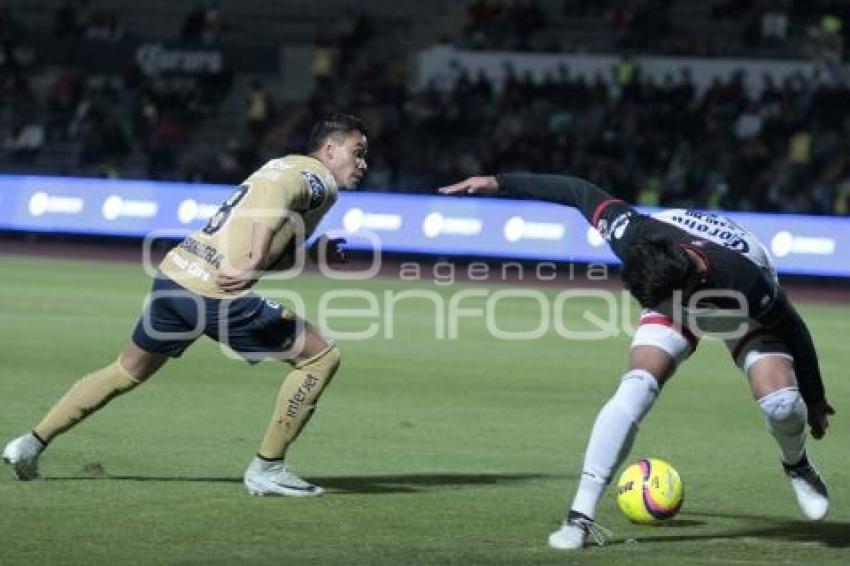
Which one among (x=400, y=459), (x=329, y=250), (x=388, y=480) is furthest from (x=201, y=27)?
(x=329, y=250)

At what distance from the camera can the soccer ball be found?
30.2ft

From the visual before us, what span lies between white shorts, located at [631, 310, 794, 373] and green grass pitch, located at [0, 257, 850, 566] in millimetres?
878

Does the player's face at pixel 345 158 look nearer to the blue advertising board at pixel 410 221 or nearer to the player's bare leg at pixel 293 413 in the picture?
the player's bare leg at pixel 293 413

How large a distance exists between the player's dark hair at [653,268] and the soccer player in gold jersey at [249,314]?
2043 millimetres

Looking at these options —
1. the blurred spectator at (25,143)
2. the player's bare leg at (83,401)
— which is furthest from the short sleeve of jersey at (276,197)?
the blurred spectator at (25,143)

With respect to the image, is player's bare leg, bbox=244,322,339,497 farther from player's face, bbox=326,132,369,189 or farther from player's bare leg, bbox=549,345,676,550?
player's bare leg, bbox=549,345,676,550

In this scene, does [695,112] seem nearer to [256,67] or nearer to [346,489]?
[256,67]

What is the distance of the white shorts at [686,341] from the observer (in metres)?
8.79

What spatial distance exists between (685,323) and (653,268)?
61cm

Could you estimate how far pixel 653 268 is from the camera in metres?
8.32

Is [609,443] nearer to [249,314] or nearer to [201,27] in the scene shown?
[249,314]

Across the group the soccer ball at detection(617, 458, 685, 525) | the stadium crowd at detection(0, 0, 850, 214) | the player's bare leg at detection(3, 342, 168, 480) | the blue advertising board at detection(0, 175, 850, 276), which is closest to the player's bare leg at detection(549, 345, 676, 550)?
the soccer ball at detection(617, 458, 685, 525)

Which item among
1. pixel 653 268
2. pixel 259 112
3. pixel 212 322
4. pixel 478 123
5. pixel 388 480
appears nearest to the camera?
pixel 653 268

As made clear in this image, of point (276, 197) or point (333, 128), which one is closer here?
point (276, 197)
